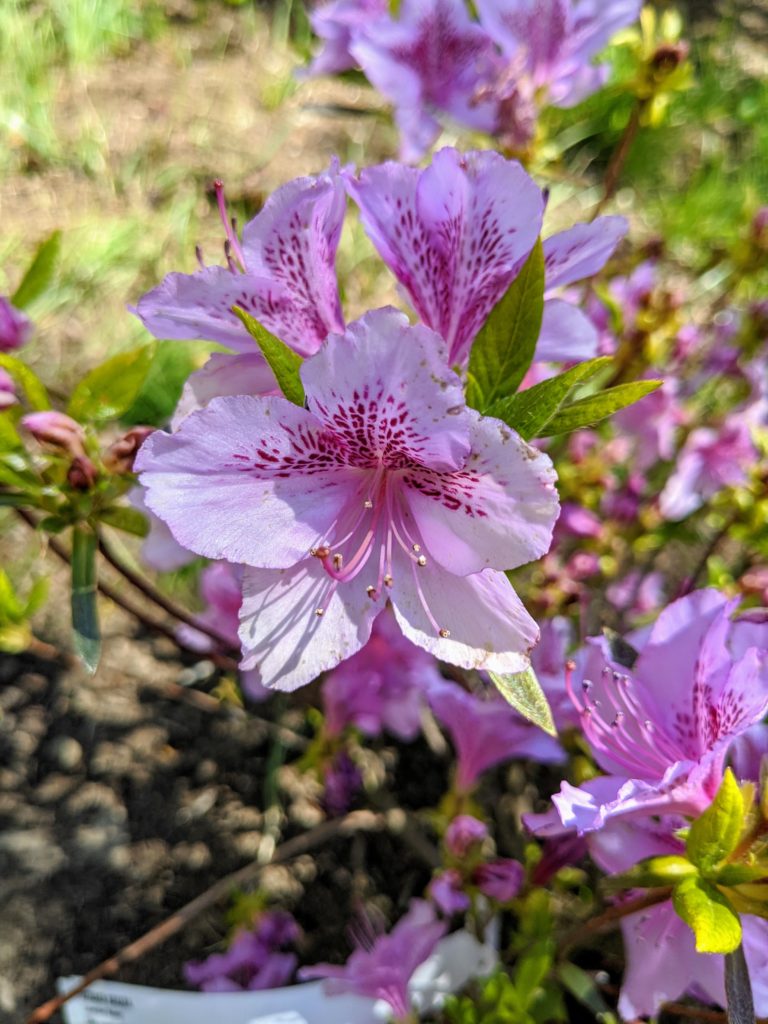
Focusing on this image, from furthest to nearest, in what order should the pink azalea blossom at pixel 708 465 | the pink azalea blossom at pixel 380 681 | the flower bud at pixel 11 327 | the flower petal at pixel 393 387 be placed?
1. the pink azalea blossom at pixel 708 465
2. the pink azalea blossom at pixel 380 681
3. the flower bud at pixel 11 327
4. the flower petal at pixel 393 387

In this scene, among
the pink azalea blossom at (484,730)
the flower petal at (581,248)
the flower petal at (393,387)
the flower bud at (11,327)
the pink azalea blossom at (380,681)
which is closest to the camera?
the flower petal at (393,387)

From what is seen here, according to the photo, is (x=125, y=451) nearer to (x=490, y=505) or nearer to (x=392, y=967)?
(x=490, y=505)

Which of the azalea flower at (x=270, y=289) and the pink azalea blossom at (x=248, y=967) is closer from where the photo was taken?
the azalea flower at (x=270, y=289)

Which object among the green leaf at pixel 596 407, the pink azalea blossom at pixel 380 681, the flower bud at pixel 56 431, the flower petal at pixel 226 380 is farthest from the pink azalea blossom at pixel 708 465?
the flower bud at pixel 56 431

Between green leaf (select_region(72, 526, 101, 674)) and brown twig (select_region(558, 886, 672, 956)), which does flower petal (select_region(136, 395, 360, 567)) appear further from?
brown twig (select_region(558, 886, 672, 956))

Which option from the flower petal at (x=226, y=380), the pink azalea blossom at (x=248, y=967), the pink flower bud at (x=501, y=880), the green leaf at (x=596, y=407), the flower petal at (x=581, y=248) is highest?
the flower petal at (x=581, y=248)

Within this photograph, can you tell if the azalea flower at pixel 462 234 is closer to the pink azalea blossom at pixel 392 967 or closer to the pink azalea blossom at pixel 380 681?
the pink azalea blossom at pixel 380 681

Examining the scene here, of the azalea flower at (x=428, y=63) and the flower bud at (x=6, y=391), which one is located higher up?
the azalea flower at (x=428, y=63)
